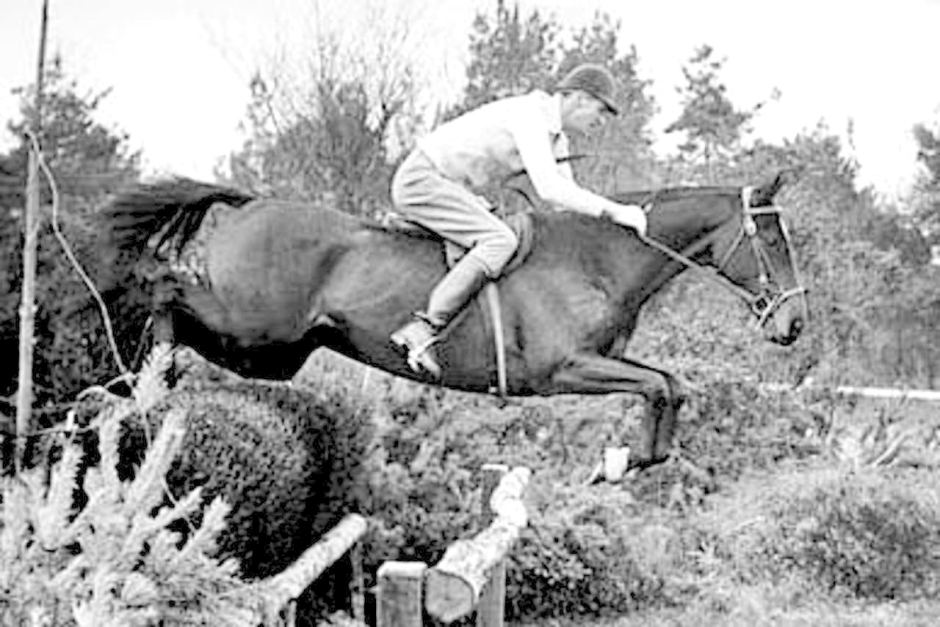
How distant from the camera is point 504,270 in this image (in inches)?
228

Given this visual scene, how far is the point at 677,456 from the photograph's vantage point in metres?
9.42

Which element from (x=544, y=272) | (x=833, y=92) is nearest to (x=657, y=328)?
(x=544, y=272)

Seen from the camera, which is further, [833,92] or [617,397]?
[833,92]

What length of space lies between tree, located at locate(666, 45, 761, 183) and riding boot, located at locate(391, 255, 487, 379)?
19966mm

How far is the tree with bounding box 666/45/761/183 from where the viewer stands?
25.5 meters

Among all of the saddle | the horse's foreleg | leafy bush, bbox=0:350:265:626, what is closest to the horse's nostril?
the horse's foreleg

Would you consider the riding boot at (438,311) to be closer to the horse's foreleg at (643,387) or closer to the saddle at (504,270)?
the saddle at (504,270)

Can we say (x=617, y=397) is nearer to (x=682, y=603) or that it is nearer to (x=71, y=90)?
(x=682, y=603)

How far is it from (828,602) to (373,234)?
3124 millimetres

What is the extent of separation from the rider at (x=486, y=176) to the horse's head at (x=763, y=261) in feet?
1.39

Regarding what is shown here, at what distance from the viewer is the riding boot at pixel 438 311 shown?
5594mm

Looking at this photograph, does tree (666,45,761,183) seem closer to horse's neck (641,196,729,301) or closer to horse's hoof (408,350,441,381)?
horse's neck (641,196,729,301)

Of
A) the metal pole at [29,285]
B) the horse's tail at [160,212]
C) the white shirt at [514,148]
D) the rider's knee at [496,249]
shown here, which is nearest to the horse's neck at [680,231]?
the white shirt at [514,148]

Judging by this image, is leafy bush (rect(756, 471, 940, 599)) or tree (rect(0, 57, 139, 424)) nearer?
tree (rect(0, 57, 139, 424))
